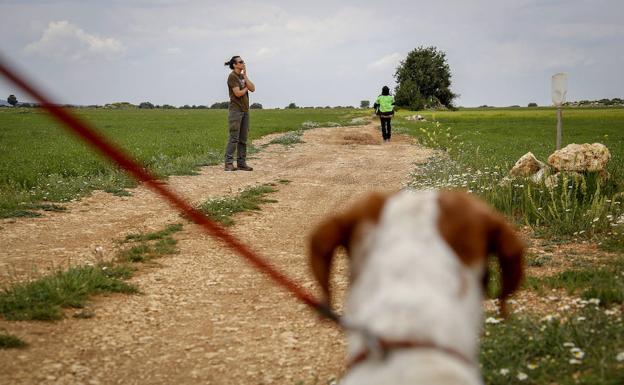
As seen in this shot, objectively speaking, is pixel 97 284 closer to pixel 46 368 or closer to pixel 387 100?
pixel 46 368

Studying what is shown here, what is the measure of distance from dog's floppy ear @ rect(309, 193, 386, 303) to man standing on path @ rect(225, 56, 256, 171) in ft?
40.5

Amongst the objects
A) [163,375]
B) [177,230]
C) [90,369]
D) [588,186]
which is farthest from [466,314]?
[588,186]

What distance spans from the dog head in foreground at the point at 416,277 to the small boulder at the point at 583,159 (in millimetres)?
8267

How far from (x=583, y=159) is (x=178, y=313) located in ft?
23.2

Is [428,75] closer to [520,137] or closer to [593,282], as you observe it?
[520,137]

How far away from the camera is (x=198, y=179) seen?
1323 centimetres

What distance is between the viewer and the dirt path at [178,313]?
416 centimetres

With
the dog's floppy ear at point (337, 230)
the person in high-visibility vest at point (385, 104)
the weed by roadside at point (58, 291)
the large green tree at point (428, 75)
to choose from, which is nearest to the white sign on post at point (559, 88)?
the weed by roadside at point (58, 291)

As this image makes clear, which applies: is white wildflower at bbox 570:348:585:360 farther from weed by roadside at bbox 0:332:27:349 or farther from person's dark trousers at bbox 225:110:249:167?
person's dark trousers at bbox 225:110:249:167

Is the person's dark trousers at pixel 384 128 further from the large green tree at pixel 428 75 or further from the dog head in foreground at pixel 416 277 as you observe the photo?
the large green tree at pixel 428 75

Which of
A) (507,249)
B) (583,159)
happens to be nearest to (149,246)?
(507,249)

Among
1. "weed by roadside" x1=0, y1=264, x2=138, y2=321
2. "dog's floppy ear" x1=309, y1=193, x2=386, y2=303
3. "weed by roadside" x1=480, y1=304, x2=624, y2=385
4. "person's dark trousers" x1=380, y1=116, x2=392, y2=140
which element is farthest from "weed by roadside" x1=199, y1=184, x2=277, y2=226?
"person's dark trousers" x1=380, y1=116, x2=392, y2=140

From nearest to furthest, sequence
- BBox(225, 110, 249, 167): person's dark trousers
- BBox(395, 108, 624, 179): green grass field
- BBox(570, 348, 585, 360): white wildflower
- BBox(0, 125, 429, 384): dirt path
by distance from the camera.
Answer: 1. BBox(570, 348, 585, 360): white wildflower
2. BBox(0, 125, 429, 384): dirt path
3. BBox(225, 110, 249, 167): person's dark trousers
4. BBox(395, 108, 624, 179): green grass field

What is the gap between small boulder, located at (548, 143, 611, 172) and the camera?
922 cm
